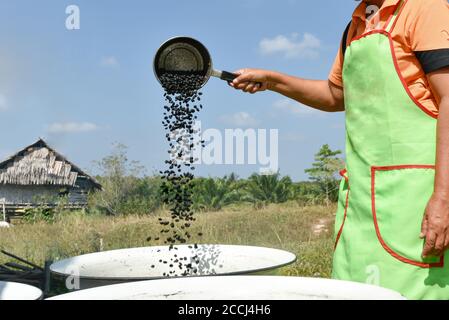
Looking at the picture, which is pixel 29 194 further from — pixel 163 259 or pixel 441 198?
pixel 441 198

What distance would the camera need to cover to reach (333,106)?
211 cm

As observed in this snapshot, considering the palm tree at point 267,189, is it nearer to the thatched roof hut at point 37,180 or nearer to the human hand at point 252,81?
the thatched roof hut at point 37,180

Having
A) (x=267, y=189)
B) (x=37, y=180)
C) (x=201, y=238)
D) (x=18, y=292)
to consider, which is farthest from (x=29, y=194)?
(x=18, y=292)

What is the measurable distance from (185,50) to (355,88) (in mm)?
1100

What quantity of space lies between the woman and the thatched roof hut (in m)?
15.4

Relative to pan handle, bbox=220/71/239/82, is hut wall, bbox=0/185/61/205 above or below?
below

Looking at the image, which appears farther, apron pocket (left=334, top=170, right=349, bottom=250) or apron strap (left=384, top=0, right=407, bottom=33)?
apron pocket (left=334, top=170, right=349, bottom=250)

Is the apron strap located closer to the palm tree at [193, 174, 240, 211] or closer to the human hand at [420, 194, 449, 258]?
the human hand at [420, 194, 449, 258]

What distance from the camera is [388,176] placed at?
4.83 ft

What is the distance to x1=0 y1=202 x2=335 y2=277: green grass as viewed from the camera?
550cm

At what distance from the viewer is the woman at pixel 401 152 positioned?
1416 millimetres

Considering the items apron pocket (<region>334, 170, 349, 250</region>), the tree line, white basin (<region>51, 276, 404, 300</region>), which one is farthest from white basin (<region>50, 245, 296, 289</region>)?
the tree line

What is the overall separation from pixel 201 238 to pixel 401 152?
522 centimetres

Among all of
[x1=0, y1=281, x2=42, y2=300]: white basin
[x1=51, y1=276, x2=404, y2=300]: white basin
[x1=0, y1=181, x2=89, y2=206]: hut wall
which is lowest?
[x1=0, y1=181, x2=89, y2=206]: hut wall
